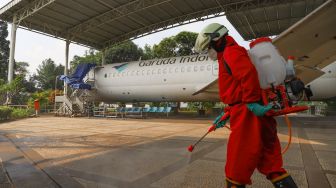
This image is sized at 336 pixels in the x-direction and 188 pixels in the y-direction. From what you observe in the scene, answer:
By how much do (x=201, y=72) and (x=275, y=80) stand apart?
1419cm

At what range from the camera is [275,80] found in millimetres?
2562

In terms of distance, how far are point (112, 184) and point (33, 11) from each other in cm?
2211

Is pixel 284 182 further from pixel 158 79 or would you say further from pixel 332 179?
pixel 158 79

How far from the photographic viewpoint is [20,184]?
12.5 feet

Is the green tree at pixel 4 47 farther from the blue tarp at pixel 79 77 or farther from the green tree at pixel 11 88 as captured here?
the blue tarp at pixel 79 77

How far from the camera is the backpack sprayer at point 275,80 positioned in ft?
8.25

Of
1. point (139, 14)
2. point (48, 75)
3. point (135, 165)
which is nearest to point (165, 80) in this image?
point (139, 14)

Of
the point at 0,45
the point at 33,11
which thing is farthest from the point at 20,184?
the point at 0,45

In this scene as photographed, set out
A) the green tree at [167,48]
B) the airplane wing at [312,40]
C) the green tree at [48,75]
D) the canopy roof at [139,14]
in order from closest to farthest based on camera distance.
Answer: the airplane wing at [312,40], the canopy roof at [139,14], the green tree at [167,48], the green tree at [48,75]

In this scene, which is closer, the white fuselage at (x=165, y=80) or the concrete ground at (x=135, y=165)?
the concrete ground at (x=135, y=165)

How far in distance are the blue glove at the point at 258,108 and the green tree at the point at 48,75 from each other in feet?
264

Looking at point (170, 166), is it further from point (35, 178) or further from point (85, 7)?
point (85, 7)

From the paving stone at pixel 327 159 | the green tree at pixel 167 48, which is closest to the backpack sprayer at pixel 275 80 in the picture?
the paving stone at pixel 327 159

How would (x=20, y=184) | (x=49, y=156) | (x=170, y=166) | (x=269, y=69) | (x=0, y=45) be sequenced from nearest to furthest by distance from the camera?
1. (x=269, y=69)
2. (x=20, y=184)
3. (x=170, y=166)
4. (x=49, y=156)
5. (x=0, y=45)
